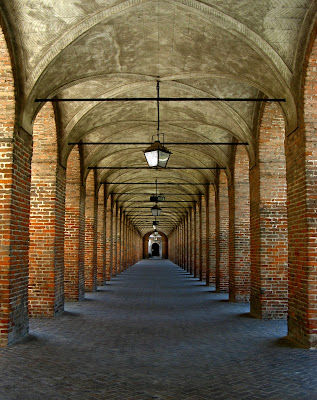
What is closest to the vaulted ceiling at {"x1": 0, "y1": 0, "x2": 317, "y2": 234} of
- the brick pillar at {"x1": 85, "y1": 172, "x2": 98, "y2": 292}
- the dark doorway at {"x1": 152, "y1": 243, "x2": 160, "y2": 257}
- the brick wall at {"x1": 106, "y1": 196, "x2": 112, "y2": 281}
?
the brick pillar at {"x1": 85, "y1": 172, "x2": 98, "y2": 292}

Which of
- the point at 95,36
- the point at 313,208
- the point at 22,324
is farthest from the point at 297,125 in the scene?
the point at 22,324

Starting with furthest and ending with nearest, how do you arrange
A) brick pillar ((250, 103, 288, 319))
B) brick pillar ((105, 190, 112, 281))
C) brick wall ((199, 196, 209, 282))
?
brick pillar ((105, 190, 112, 281))
brick wall ((199, 196, 209, 282))
brick pillar ((250, 103, 288, 319))

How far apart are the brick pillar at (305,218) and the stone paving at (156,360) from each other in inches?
18.7

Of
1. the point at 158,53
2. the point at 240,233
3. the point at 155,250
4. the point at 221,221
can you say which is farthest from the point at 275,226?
the point at 155,250

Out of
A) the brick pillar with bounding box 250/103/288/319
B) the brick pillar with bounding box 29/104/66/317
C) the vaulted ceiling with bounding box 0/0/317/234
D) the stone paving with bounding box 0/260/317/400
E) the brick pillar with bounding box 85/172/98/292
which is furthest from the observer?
the brick pillar with bounding box 85/172/98/292

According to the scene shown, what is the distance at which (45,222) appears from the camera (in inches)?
408

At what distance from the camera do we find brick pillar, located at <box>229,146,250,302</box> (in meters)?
12.9

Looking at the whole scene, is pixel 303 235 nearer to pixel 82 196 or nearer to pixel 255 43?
pixel 255 43

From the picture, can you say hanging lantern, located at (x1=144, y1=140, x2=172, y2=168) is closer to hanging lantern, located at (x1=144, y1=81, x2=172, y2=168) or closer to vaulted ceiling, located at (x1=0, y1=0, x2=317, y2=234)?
hanging lantern, located at (x1=144, y1=81, x2=172, y2=168)

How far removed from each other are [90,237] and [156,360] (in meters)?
10.3

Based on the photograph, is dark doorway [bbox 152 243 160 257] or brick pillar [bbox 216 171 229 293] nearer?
brick pillar [bbox 216 171 229 293]

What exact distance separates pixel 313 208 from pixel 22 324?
5.51 meters

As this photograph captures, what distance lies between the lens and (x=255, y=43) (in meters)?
7.54

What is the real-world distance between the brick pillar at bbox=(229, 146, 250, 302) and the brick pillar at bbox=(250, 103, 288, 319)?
2187 millimetres
